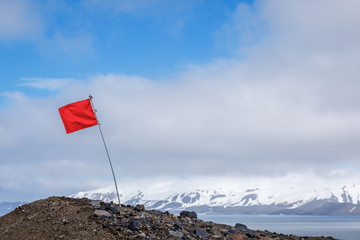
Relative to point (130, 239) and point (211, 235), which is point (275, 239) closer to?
point (211, 235)

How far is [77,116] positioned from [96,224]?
28.1 feet

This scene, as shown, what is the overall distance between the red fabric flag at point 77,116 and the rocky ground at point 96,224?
19.5ft

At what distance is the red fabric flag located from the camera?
29.7 meters

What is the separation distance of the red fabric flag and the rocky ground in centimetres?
594

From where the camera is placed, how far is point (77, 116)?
29.8 meters

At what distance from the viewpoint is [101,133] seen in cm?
2917

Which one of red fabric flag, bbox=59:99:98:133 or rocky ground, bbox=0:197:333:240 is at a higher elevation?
red fabric flag, bbox=59:99:98:133

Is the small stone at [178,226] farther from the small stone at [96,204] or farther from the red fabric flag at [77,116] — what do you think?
the red fabric flag at [77,116]

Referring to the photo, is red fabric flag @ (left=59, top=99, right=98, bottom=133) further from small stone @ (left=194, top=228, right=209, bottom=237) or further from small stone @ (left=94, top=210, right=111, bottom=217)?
small stone @ (left=194, top=228, right=209, bottom=237)

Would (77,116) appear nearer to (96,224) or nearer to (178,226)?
(96,224)

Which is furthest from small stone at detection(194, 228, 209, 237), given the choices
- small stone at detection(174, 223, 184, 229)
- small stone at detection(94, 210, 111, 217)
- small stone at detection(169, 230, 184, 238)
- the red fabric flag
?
the red fabric flag

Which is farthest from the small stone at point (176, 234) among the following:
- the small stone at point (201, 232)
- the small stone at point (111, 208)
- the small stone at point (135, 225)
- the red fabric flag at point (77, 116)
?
the red fabric flag at point (77, 116)

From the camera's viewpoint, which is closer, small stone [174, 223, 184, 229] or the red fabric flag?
small stone [174, 223, 184, 229]

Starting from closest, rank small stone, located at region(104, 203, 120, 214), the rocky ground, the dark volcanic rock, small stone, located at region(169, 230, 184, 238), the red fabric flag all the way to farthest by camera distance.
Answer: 1. the rocky ground
2. small stone, located at region(169, 230, 184, 238)
3. the dark volcanic rock
4. small stone, located at region(104, 203, 120, 214)
5. the red fabric flag
